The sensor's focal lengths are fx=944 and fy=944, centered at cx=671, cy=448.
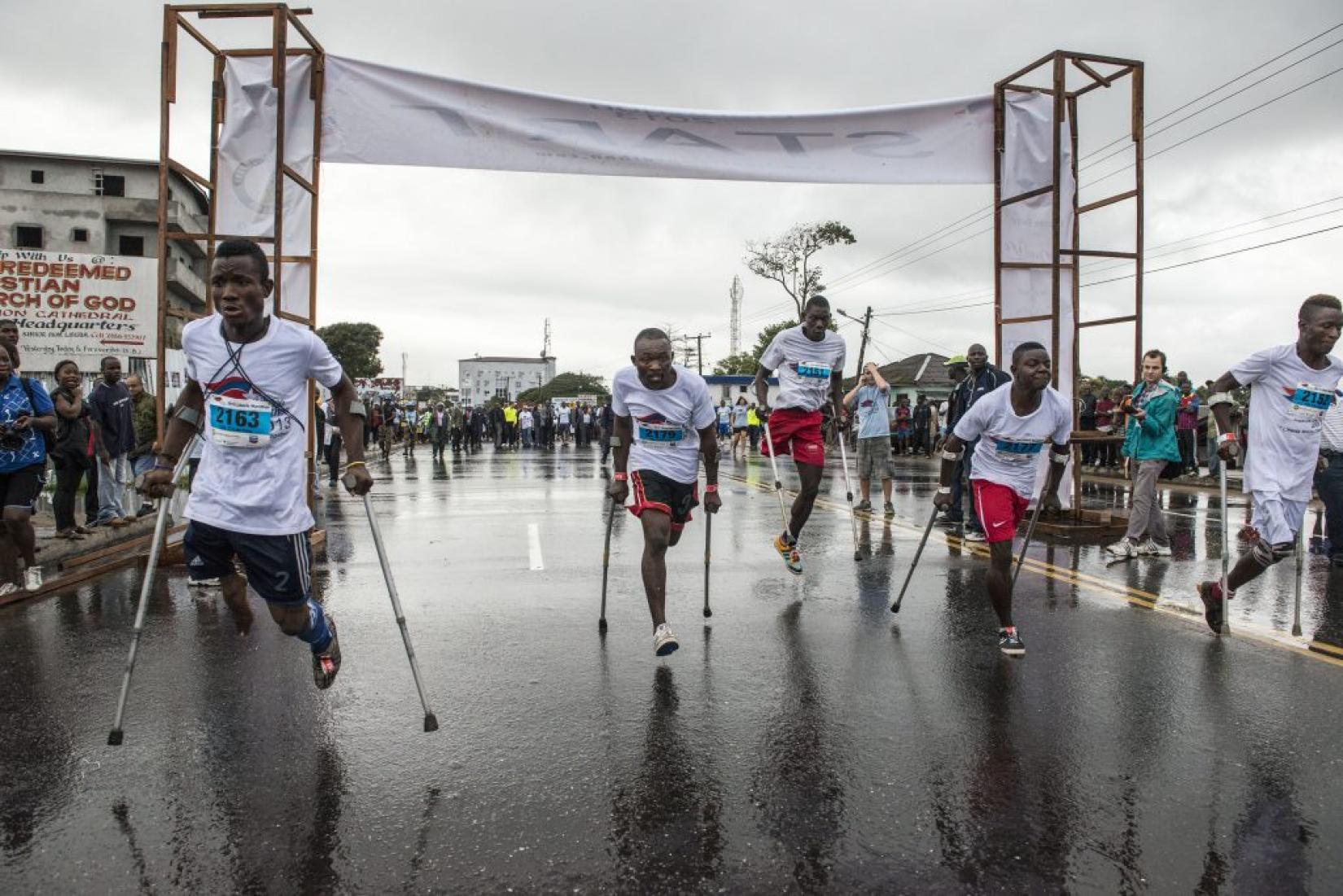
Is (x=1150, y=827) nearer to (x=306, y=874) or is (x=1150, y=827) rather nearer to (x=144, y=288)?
(x=306, y=874)

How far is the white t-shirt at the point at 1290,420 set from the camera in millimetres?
5777

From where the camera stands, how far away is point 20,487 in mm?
6609

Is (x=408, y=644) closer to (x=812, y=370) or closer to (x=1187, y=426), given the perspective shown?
(x=812, y=370)

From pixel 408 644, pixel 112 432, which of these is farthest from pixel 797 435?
pixel 112 432

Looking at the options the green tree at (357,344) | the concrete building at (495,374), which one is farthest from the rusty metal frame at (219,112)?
the concrete building at (495,374)

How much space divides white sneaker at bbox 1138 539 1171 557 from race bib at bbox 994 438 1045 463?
408 cm

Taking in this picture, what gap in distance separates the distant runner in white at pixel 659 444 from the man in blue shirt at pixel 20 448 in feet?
13.7

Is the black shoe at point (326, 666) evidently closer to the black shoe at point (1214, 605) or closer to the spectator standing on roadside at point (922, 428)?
the black shoe at point (1214, 605)

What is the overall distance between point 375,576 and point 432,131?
14.9ft

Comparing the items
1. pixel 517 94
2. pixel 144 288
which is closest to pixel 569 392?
pixel 144 288

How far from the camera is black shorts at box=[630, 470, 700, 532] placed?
5.52 meters

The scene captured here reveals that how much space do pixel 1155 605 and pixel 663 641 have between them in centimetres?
392

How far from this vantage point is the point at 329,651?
443 cm

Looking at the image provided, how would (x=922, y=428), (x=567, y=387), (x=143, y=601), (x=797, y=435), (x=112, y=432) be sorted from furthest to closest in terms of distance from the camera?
(x=567, y=387) → (x=922, y=428) → (x=112, y=432) → (x=797, y=435) → (x=143, y=601)
